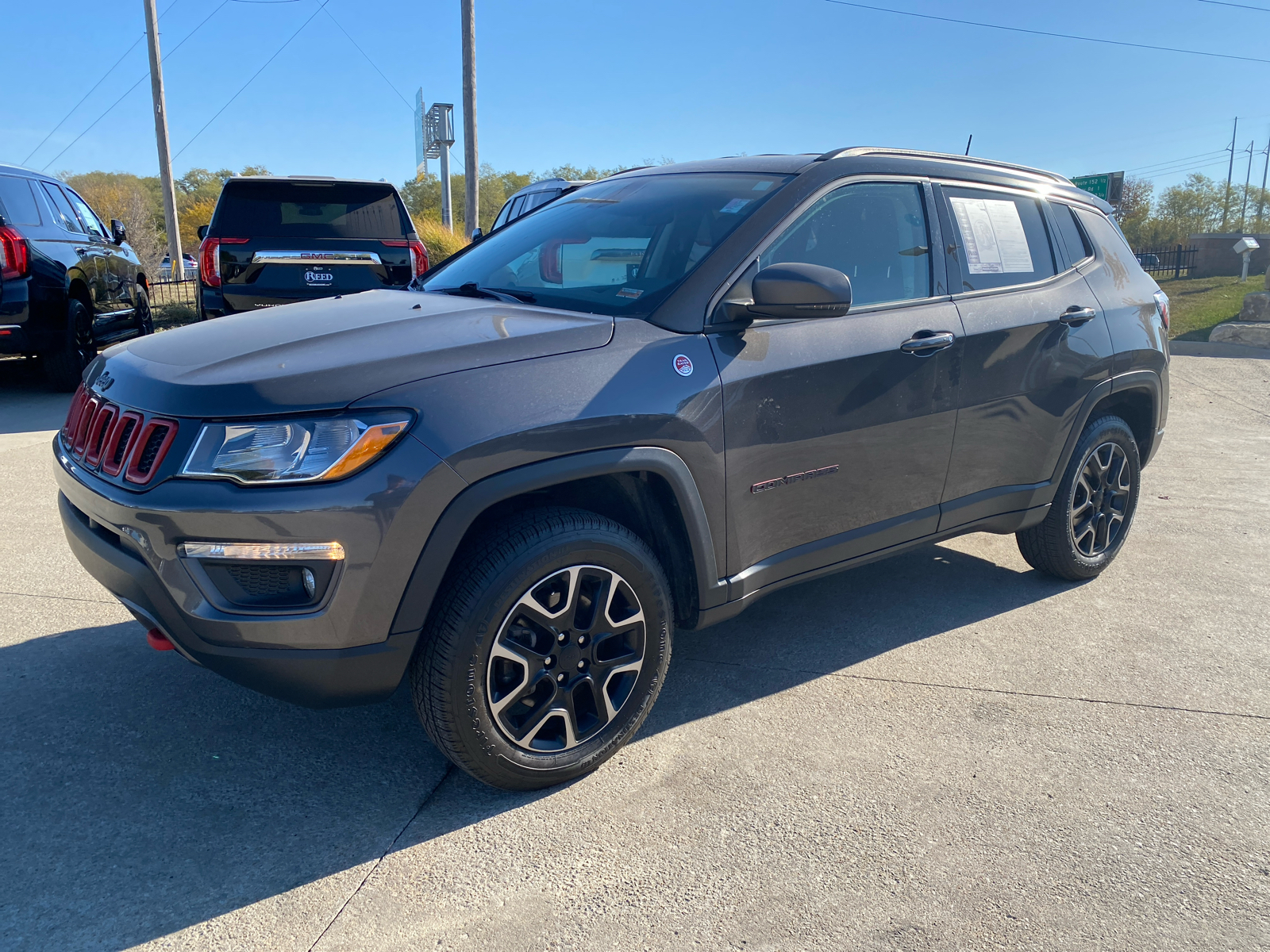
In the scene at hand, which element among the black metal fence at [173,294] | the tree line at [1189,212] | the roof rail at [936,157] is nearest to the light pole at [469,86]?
the black metal fence at [173,294]

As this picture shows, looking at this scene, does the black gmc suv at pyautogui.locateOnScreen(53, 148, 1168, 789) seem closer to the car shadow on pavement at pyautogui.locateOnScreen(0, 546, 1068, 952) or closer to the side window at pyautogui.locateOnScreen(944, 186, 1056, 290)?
the side window at pyautogui.locateOnScreen(944, 186, 1056, 290)

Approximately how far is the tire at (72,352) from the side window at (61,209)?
2.79ft

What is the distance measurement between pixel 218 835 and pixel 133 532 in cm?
83

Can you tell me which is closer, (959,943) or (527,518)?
(959,943)

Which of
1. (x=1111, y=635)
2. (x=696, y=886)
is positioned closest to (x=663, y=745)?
(x=696, y=886)

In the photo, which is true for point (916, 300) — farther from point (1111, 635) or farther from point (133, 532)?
point (133, 532)

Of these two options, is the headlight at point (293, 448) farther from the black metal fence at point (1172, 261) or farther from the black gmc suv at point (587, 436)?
the black metal fence at point (1172, 261)

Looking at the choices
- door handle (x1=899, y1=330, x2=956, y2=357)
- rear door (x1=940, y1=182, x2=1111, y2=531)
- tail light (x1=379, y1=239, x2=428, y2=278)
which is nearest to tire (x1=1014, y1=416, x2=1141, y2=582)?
rear door (x1=940, y1=182, x2=1111, y2=531)

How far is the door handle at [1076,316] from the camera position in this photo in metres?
3.97

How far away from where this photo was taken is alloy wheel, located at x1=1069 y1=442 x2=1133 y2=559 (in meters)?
4.33

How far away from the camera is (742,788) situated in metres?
2.84

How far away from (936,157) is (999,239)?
0.43m

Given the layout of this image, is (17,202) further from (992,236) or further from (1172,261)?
(1172,261)

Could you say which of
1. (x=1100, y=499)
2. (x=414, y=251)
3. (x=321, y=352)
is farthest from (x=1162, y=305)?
(x=414, y=251)
